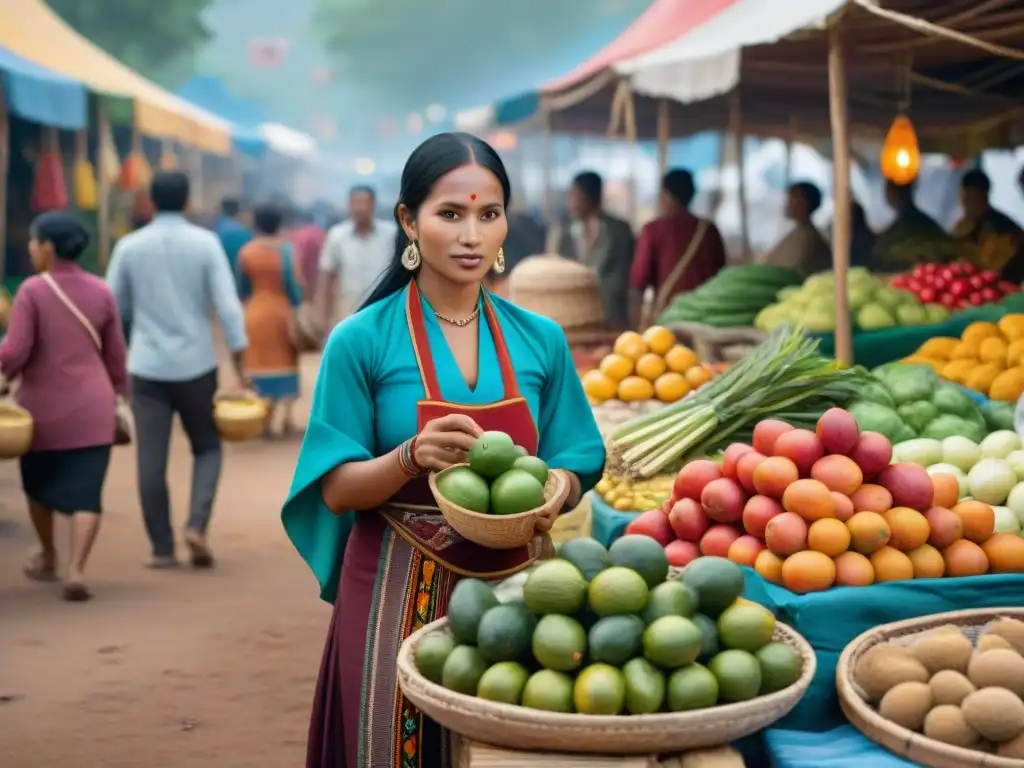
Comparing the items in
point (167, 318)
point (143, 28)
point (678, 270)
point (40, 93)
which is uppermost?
point (143, 28)

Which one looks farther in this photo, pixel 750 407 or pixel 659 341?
pixel 659 341

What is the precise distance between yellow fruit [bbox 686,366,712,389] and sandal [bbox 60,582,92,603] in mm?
3303

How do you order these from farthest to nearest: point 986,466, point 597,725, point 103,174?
point 103,174 → point 986,466 → point 597,725

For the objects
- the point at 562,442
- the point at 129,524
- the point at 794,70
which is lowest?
the point at 129,524

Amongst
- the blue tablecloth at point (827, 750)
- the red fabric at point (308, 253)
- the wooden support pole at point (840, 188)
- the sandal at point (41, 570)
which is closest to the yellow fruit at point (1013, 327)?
the wooden support pole at point (840, 188)

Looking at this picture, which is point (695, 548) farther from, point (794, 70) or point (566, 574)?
point (794, 70)

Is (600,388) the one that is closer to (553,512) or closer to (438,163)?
(438,163)

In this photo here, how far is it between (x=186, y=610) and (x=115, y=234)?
1299cm

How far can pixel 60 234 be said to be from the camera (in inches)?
263

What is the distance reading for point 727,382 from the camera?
4926 mm

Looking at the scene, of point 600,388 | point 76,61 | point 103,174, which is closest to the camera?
point 600,388

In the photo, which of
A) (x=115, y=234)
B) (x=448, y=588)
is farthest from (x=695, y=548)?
(x=115, y=234)

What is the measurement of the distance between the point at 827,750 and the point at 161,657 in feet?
12.7

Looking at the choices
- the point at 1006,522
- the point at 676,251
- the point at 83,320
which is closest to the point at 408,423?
the point at 1006,522
